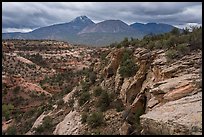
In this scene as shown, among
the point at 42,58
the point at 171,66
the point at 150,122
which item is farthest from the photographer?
the point at 42,58

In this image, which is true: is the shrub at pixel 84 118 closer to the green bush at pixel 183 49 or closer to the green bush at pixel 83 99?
the green bush at pixel 83 99

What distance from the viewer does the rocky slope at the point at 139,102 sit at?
9.59 m

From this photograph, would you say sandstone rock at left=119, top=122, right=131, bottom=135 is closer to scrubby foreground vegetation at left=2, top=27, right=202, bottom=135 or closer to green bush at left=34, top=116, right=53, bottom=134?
scrubby foreground vegetation at left=2, top=27, right=202, bottom=135

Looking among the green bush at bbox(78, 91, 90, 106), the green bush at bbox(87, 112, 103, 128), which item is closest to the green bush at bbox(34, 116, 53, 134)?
the green bush at bbox(78, 91, 90, 106)

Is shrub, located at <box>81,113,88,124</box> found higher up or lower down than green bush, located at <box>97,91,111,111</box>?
lower down

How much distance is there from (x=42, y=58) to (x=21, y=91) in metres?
22.6

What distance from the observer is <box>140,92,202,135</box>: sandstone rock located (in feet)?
28.3

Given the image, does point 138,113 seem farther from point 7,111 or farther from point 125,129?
point 7,111

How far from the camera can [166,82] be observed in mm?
12328

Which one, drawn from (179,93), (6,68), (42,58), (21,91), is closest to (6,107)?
(21,91)

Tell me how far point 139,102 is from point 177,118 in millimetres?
4585

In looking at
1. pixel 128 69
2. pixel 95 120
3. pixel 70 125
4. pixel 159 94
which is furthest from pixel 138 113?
pixel 70 125

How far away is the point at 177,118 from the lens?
9211 millimetres

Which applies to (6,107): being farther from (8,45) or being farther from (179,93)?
(8,45)
